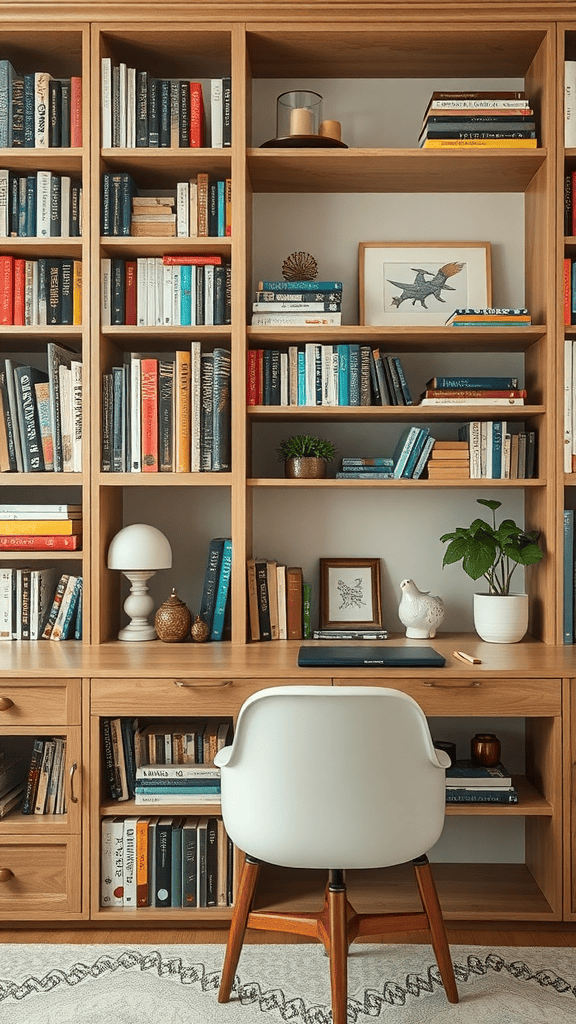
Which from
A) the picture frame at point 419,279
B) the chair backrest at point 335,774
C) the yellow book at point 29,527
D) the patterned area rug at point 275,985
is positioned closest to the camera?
the chair backrest at point 335,774

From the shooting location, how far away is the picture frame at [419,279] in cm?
284

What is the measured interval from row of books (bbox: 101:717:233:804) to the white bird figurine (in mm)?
661

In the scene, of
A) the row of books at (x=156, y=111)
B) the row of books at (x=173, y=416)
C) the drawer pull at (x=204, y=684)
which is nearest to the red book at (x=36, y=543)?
the row of books at (x=173, y=416)

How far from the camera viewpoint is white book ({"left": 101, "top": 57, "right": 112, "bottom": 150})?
8.66 ft

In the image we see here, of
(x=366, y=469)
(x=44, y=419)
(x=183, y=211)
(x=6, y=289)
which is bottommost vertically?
(x=366, y=469)

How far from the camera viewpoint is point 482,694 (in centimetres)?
229

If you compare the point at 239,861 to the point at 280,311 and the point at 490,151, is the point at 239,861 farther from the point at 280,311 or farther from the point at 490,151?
the point at 490,151

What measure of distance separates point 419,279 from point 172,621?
4.47ft

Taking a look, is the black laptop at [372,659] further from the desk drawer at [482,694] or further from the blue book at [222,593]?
the blue book at [222,593]

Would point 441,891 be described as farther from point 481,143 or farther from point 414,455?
point 481,143

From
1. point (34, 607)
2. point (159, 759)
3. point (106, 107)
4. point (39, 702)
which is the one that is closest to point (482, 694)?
point (159, 759)

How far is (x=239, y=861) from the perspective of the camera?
231 cm

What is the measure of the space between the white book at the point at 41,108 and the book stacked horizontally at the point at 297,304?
2.65 feet

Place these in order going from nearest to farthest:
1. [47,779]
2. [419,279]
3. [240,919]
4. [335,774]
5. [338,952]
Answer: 1. [335,774]
2. [338,952]
3. [240,919]
4. [47,779]
5. [419,279]
